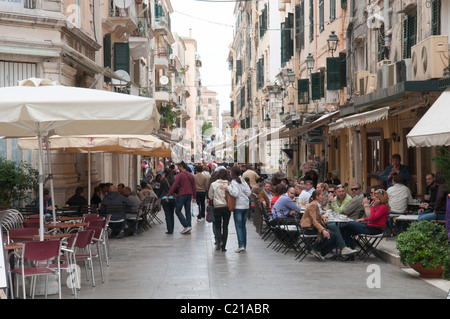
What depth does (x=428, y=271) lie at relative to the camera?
35.8 ft

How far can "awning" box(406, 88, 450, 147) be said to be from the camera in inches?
462

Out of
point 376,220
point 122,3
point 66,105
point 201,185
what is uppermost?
point 122,3

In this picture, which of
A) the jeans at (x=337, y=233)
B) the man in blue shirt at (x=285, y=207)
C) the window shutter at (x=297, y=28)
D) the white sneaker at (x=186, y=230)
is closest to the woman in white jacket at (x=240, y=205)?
the man in blue shirt at (x=285, y=207)

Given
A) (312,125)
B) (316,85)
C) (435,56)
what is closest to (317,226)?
(435,56)

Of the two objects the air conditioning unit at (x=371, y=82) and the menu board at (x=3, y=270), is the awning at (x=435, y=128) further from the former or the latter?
the menu board at (x=3, y=270)

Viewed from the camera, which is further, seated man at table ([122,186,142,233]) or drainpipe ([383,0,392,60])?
drainpipe ([383,0,392,60])

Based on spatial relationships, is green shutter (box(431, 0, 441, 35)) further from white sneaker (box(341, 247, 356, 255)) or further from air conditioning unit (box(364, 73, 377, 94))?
white sneaker (box(341, 247, 356, 255))

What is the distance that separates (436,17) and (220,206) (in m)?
6.25

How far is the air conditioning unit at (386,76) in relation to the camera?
17.0 metres

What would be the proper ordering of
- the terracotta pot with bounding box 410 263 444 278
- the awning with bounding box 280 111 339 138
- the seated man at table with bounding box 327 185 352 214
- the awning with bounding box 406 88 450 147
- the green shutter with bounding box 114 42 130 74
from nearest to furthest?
the terracotta pot with bounding box 410 263 444 278 → the awning with bounding box 406 88 450 147 → the seated man at table with bounding box 327 185 352 214 → the awning with bounding box 280 111 339 138 → the green shutter with bounding box 114 42 130 74

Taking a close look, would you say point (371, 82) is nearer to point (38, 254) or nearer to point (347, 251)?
point (347, 251)

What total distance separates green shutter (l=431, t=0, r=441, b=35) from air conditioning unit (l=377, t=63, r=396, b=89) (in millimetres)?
1449

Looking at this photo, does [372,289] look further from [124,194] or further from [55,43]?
[55,43]

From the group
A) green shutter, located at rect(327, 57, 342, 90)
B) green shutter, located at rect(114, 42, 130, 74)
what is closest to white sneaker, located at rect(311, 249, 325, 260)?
green shutter, located at rect(327, 57, 342, 90)
